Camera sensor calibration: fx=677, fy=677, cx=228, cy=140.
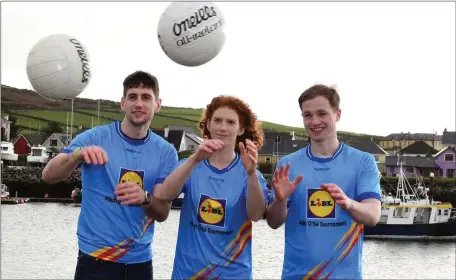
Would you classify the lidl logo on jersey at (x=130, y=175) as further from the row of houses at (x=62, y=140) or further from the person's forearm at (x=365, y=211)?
the row of houses at (x=62, y=140)

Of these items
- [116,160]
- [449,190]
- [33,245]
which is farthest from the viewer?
[449,190]

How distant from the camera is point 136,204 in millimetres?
5582

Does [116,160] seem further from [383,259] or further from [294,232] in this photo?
[383,259]

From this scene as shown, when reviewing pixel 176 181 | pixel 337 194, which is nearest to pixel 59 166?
pixel 176 181

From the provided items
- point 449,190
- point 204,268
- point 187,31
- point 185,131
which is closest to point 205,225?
point 204,268

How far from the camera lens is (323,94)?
528 centimetres

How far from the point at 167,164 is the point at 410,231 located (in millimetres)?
51160

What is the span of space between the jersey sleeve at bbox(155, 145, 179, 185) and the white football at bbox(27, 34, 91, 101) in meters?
2.30

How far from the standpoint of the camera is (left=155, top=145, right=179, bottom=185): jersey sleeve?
18.5 feet

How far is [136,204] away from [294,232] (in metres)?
1.31

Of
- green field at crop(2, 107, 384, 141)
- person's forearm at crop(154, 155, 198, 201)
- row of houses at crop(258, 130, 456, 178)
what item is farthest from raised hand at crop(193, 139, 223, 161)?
green field at crop(2, 107, 384, 141)

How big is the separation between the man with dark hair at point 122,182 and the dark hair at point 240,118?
0.46m

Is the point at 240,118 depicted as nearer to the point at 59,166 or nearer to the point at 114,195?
the point at 114,195

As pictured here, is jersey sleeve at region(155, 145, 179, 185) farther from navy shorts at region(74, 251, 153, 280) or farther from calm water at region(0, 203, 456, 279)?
calm water at region(0, 203, 456, 279)
